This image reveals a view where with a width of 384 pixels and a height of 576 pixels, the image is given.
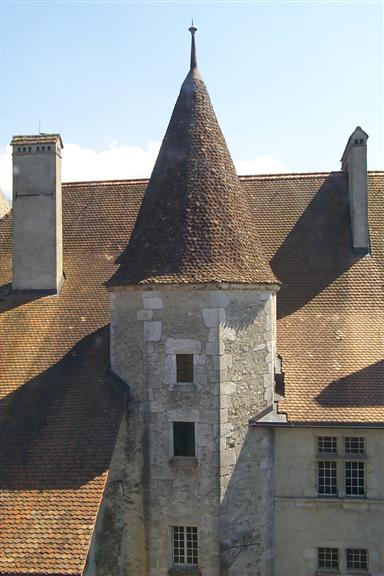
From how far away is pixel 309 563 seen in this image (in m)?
14.5

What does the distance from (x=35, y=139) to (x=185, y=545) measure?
1138cm

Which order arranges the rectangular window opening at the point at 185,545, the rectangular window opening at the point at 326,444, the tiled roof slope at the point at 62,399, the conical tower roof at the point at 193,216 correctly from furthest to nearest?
the rectangular window opening at the point at 326,444
the conical tower roof at the point at 193,216
the rectangular window opening at the point at 185,545
the tiled roof slope at the point at 62,399

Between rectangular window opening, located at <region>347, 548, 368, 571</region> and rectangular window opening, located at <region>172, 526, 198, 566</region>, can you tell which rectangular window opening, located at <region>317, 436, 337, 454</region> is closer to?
rectangular window opening, located at <region>347, 548, 368, 571</region>

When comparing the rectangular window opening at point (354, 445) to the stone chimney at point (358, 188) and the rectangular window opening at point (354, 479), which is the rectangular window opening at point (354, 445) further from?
the stone chimney at point (358, 188)

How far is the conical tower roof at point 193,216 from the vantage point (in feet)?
46.9

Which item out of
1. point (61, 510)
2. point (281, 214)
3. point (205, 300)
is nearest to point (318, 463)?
point (205, 300)

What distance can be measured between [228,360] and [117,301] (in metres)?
2.91

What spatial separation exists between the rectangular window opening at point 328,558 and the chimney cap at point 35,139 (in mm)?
12535

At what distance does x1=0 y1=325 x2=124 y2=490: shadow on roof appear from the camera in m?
13.4

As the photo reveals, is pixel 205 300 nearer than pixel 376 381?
Yes

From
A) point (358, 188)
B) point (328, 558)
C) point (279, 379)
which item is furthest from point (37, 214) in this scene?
point (328, 558)

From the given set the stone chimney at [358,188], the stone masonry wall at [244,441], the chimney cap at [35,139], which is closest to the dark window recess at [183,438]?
the stone masonry wall at [244,441]

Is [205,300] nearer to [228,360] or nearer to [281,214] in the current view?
[228,360]

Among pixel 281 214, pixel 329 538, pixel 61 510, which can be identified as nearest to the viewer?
pixel 61 510
